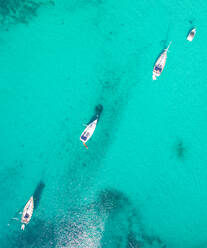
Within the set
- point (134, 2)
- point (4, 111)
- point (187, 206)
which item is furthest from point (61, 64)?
point (187, 206)

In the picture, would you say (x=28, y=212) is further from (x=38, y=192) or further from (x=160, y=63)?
(x=160, y=63)

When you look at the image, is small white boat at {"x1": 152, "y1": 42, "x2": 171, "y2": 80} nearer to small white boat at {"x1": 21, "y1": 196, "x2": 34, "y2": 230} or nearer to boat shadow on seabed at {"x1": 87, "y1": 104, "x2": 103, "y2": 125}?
boat shadow on seabed at {"x1": 87, "y1": 104, "x2": 103, "y2": 125}

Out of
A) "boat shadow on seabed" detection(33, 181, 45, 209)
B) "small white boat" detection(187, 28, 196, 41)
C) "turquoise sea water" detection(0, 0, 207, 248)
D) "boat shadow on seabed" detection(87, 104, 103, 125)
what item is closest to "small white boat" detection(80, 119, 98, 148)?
"boat shadow on seabed" detection(87, 104, 103, 125)

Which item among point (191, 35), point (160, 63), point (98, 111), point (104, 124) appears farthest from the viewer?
point (104, 124)

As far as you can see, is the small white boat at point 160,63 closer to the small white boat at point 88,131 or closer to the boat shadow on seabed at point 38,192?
the small white boat at point 88,131

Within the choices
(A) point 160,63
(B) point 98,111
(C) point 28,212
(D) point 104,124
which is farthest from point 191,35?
(C) point 28,212

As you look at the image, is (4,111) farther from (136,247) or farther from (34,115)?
(136,247)
